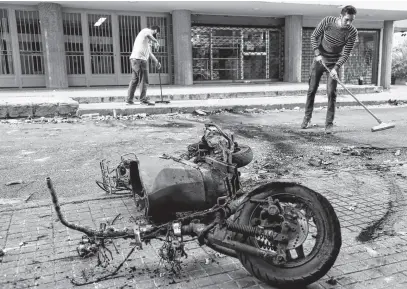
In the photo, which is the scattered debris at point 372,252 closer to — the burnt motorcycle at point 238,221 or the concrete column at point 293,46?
the burnt motorcycle at point 238,221

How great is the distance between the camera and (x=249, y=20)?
61.2 feet

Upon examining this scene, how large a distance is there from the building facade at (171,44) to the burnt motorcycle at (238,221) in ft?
44.0

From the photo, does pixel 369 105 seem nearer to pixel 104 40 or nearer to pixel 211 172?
pixel 104 40

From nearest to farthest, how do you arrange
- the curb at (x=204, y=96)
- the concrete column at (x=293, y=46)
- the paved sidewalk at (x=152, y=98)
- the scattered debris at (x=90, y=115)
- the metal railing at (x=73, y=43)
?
the paved sidewalk at (x=152, y=98)
the scattered debris at (x=90, y=115)
the curb at (x=204, y=96)
the metal railing at (x=73, y=43)
the concrete column at (x=293, y=46)

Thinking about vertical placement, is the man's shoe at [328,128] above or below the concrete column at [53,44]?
below

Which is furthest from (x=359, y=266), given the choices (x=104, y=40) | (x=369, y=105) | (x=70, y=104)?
(x=104, y=40)

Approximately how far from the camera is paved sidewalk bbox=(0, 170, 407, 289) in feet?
8.34

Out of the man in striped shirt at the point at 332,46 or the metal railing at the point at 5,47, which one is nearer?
the man in striped shirt at the point at 332,46

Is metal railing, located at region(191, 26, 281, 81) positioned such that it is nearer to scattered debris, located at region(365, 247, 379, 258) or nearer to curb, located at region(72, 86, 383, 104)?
curb, located at region(72, 86, 383, 104)

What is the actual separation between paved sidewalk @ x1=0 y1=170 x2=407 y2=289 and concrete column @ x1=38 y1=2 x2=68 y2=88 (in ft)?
40.5

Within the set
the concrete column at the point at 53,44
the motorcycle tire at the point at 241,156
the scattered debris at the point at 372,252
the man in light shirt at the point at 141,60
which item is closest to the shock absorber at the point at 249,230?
the scattered debris at the point at 372,252

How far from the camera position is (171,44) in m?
17.5

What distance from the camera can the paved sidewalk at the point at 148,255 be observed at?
2543 mm

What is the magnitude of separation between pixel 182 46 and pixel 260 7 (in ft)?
11.6
